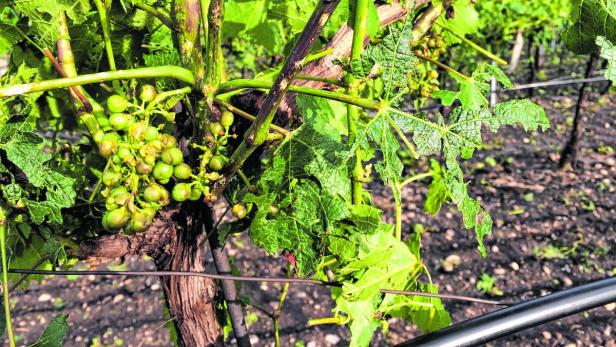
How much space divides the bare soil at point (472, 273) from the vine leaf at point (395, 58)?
2.71 meters

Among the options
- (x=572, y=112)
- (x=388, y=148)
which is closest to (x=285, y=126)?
(x=388, y=148)

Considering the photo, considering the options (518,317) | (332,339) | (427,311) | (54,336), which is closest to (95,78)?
(54,336)

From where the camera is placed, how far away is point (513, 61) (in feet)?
25.5

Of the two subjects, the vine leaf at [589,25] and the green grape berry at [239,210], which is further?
the green grape berry at [239,210]

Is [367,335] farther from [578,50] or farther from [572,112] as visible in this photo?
[572,112]

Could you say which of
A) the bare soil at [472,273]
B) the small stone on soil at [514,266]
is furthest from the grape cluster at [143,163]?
the small stone on soil at [514,266]

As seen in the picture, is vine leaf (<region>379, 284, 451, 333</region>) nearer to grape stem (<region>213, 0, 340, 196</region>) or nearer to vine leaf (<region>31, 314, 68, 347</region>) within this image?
grape stem (<region>213, 0, 340, 196</region>)

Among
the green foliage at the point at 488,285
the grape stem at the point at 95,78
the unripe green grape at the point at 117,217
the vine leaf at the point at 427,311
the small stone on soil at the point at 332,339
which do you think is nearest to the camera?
the grape stem at the point at 95,78

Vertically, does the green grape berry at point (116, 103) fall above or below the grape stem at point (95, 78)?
below

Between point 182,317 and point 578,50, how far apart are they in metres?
1.09

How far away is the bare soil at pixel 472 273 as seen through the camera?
11.3 ft

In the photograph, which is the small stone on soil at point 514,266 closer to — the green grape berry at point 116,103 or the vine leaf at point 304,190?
the vine leaf at point 304,190

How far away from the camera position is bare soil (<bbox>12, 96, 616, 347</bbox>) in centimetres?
344

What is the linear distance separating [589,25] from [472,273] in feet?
10.3
